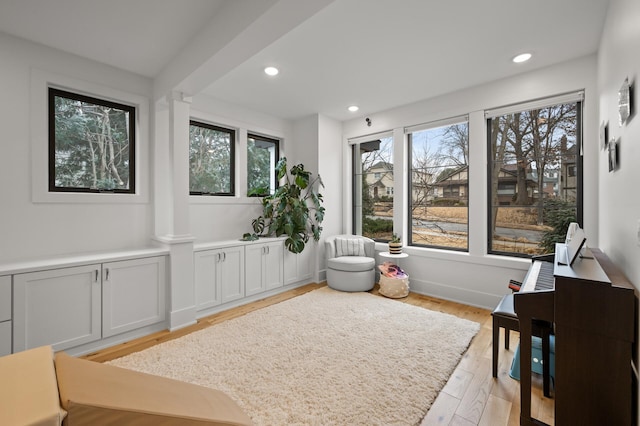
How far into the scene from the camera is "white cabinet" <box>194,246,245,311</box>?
319 cm

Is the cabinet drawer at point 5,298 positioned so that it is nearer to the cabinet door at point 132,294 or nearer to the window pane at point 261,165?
the cabinet door at point 132,294

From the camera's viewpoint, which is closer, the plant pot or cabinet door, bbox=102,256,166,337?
cabinet door, bbox=102,256,166,337

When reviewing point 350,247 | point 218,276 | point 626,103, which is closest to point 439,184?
point 350,247

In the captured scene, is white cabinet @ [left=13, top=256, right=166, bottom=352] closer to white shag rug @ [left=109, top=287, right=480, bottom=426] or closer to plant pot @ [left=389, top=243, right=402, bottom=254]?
white shag rug @ [left=109, top=287, right=480, bottom=426]

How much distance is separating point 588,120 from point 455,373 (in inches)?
108

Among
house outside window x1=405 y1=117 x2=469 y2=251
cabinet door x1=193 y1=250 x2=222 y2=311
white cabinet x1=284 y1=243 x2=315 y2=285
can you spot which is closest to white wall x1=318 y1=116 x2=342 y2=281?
white cabinet x1=284 y1=243 x2=315 y2=285

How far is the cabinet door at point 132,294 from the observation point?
101 inches

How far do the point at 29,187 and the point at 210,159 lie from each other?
72.3 inches

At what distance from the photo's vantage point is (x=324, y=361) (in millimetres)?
2271

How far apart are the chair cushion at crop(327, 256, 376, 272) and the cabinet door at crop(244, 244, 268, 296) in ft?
3.38

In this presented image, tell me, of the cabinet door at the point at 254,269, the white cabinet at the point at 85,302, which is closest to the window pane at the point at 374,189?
the cabinet door at the point at 254,269

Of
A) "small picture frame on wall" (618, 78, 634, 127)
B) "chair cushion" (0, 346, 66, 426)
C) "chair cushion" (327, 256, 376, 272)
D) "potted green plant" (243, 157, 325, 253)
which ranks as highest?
"small picture frame on wall" (618, 78, 634, 127)

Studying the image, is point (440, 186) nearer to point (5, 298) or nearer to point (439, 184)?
point (439, 184)

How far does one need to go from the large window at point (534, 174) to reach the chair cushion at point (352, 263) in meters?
1.56
